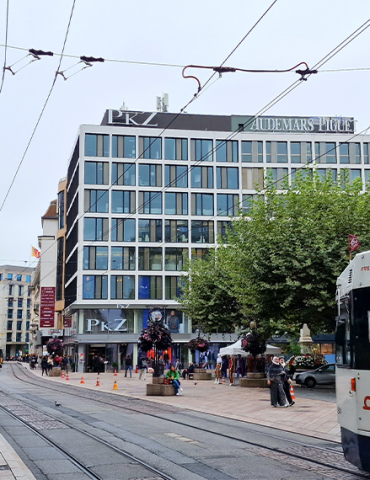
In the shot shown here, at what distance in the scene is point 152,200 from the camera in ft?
217

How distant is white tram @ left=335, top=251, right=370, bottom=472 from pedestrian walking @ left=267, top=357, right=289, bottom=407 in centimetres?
1113

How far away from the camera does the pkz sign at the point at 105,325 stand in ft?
211

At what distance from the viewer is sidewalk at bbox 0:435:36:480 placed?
28.4 ft

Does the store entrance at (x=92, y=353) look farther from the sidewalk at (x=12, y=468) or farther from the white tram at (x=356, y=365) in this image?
the white tram at (x=356, y=365)

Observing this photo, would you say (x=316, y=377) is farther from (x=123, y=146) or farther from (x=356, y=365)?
(x=123, y=146)

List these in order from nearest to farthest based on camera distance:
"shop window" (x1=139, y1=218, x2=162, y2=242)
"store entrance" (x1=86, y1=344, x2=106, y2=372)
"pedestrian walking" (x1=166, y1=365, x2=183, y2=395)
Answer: "pedestrian walking" (x1=166, y1=365, x2=183, y2=395) < "store entrance" (x1=86, y1=344, x2=106, y2=372) < "shop window" (x1=139, y1=218, x2=162, y2=242)

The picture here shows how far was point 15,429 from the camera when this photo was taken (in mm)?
15477

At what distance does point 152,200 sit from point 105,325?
44.5 ft

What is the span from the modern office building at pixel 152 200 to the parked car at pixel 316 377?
96.1 ft

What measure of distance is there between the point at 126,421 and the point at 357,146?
5784 centimetres

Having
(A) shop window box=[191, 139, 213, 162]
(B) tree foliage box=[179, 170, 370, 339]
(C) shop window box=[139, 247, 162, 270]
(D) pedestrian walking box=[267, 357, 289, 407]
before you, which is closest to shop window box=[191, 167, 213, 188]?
(A) shop window box=[191, 139, 213, 162]

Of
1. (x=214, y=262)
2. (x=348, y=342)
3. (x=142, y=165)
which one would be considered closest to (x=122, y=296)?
(x=142, y=165)

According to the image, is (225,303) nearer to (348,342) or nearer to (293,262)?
(293,262)

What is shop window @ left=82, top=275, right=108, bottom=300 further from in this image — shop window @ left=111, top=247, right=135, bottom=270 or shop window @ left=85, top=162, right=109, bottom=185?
shop window @ left=85, top=162, right=109, bottom=185
